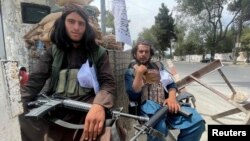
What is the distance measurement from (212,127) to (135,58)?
120 cm

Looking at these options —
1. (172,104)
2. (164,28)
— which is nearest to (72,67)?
(172,104)

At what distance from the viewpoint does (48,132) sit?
2.29m

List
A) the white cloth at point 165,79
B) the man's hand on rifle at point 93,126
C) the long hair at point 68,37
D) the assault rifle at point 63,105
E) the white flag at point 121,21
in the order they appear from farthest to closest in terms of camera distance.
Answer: the white flag at point 121,21 < the white cloth at point 165,79 < the long hair at point 68,37 < the assault rifle at point 63,105 < the man's hand on rifle at point 93,126

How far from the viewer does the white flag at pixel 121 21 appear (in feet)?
14.8

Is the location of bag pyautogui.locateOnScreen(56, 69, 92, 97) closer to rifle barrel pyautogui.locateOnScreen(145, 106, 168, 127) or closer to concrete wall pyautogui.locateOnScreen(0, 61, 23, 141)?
rifle barrel pyautogui.locateOnScreen(145, 106, 168, 127)

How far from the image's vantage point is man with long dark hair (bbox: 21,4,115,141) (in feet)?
8.01

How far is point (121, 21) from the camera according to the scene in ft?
15.3

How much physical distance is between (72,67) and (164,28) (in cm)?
5845

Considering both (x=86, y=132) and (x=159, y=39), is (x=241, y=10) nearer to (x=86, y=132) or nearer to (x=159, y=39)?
(x=159, y=39)

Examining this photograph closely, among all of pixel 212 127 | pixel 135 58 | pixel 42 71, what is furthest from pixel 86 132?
pixel 212 127

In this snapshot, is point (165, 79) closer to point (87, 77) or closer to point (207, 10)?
point (87, 77)

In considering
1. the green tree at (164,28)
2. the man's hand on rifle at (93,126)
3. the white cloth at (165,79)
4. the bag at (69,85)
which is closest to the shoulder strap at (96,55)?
the bag at (69,85)

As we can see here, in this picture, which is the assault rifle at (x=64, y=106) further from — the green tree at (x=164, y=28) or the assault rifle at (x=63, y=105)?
the green tree at (x=164, y=28)

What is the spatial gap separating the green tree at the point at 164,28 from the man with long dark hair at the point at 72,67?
56.7 meters
